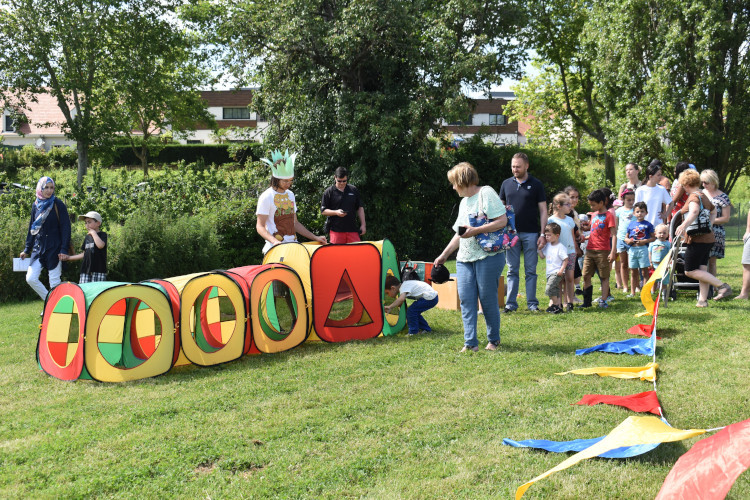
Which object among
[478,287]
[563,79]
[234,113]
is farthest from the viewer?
[234,113]

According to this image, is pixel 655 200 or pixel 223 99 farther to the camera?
pixel 223 99

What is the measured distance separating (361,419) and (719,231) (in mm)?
7123

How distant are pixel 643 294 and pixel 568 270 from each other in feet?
5.59

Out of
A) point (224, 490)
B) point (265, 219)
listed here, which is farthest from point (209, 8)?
point (224, 490)

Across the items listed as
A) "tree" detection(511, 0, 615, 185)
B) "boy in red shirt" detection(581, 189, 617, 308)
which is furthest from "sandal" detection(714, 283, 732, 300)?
"tree" detection(511, 0, 615, 185)

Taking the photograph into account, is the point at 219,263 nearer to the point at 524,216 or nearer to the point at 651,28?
the point at 524,216

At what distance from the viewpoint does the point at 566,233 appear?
28.2ft

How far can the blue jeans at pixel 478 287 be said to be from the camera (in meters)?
6.45

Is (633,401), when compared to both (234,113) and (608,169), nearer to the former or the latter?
(608,169)

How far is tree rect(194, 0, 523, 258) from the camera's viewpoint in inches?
588

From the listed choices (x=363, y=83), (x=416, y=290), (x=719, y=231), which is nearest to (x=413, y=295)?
(x=416, y=290)

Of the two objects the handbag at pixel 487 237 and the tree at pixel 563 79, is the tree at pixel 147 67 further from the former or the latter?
the handbag at pixel 487 237

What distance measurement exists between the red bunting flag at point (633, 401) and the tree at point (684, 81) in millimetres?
18496

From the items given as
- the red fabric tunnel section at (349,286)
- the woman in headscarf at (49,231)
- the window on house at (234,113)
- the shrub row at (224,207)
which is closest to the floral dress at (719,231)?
the shrub row at (224,207)
